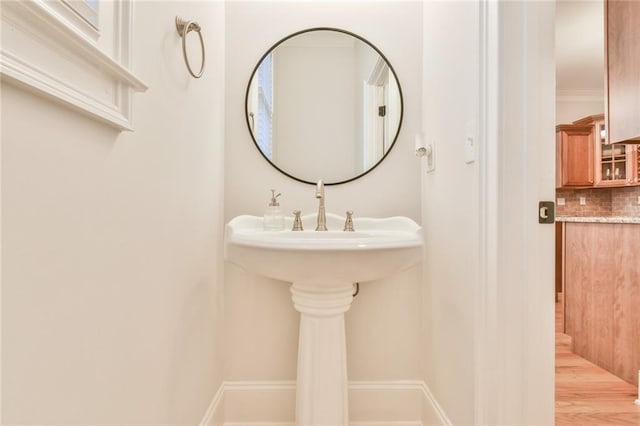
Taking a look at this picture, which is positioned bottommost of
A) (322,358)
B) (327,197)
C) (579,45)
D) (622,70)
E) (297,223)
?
(322,358)

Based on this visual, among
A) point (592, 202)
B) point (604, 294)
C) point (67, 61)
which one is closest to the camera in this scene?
point (67, 61)

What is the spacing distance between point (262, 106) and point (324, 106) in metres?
0.27

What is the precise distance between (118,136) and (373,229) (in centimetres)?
108

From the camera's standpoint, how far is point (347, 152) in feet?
5.58

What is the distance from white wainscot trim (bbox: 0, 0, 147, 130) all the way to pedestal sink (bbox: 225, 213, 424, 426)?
57cm

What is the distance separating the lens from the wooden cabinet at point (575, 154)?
4621 mm

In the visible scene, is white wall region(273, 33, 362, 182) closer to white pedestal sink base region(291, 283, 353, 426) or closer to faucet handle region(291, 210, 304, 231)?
faucet handle region(291, 210, 304, 231)

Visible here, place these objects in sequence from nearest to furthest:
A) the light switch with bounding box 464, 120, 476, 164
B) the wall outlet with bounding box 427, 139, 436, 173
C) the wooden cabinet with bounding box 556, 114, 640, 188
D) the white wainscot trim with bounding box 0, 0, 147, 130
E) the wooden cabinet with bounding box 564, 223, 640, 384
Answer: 1. the white wainscot trim with bounding box 0, 0, 147, 130
2. the light switch with bounding box 464, 120, 476, 164
3. the wall outlet with bounding box 427, 139, 436, 173
4. the wooden cabinet with bounding box 564, 223, 640, 384
5. the wooden cabinet with bounding box 556, 114, 640, 188

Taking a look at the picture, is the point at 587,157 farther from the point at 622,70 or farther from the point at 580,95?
the point at 622,70

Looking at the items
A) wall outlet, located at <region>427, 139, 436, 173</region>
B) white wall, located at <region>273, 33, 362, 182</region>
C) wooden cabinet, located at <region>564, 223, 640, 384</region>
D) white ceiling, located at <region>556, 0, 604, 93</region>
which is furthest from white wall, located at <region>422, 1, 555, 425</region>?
white ceiling, located at <region>556, 0, 604, 93</region>

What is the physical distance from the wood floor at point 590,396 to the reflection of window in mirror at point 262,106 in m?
1.77

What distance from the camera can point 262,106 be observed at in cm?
169

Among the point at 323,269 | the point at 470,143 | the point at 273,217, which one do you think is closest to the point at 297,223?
the point at 273,217

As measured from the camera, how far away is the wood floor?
69.7 inches
